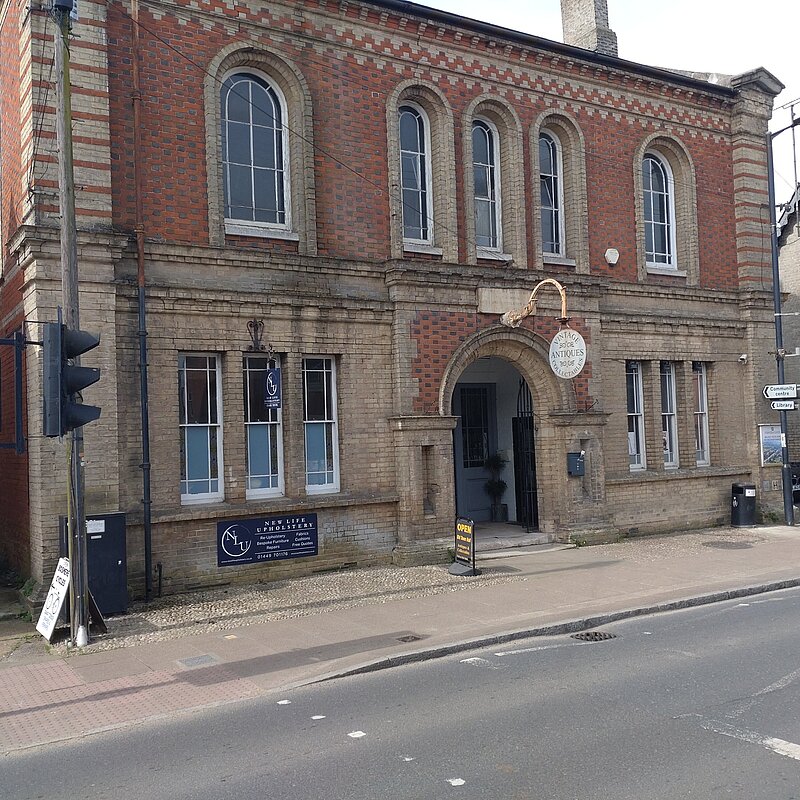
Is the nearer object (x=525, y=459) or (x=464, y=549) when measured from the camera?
(x=464, y=549)

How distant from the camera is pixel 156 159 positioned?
12078 mm

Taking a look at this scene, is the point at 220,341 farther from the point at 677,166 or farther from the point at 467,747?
the point at 677,166

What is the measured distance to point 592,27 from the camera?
60.0 feet

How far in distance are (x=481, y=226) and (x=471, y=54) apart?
3.12m

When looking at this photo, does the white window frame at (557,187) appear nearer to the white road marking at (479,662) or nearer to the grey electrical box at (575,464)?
the grey electrical box at (575,464)

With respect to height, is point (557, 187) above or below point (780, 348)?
above

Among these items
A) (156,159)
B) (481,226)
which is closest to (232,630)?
(156,159)

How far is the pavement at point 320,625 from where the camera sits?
754 cm

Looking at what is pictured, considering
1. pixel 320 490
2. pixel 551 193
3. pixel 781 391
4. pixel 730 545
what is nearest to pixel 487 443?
pixel 730 545

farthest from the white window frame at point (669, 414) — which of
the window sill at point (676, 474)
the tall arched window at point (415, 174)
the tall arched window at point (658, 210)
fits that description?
the tall arched window at point (415, 174)

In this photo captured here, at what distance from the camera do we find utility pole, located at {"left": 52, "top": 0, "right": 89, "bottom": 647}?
895cm

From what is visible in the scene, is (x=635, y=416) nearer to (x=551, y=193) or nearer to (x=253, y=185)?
(x=551, y=193)

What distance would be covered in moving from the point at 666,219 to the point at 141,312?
12.1 meters

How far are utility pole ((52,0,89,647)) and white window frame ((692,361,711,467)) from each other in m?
13.8
